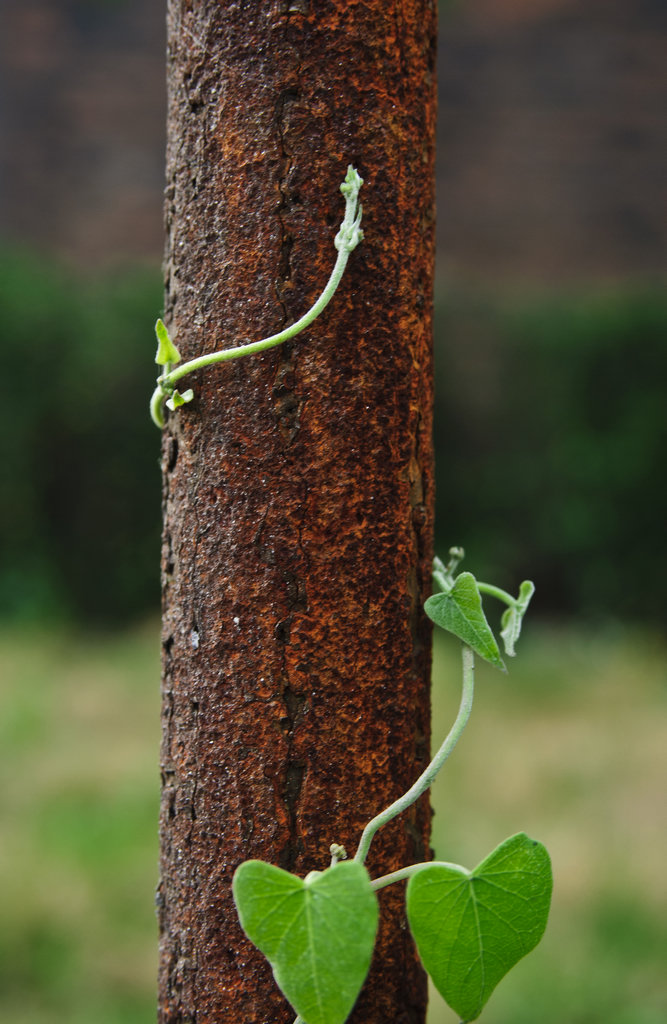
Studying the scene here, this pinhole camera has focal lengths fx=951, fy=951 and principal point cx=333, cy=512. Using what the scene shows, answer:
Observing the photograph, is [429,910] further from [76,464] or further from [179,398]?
[76,464]

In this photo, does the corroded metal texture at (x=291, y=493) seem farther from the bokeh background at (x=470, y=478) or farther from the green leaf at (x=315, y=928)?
the bokeh background at (x=470, y=478)

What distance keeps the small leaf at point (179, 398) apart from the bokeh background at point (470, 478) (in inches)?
86.9

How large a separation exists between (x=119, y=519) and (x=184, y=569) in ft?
17.2

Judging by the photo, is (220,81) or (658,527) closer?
(220,81)

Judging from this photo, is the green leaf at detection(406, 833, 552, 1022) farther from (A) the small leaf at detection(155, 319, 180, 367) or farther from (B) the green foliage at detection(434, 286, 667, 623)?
(B) the green foliage at detection(434, 286, 667, 623)

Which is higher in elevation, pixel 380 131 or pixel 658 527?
pixel 380 131

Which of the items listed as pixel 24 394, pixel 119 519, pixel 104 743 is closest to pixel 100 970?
pixel 104 743

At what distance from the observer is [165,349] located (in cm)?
68

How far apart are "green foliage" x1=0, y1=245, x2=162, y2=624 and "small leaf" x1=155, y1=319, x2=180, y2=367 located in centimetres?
511

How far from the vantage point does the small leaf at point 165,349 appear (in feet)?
2.18

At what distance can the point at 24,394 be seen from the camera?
19.2 feet

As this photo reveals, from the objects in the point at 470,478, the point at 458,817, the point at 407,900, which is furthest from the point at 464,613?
the point at 470,478

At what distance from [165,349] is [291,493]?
0.14 m

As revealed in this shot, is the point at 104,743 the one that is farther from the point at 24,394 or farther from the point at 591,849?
the point at 24,394
